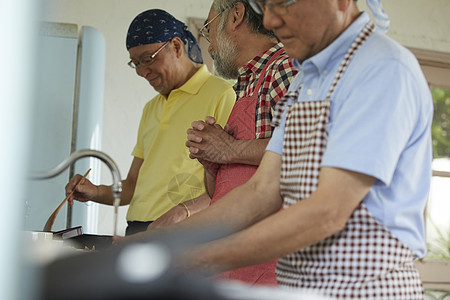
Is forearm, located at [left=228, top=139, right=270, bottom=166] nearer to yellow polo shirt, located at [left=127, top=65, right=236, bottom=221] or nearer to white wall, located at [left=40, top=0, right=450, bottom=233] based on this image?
yellow polo shirt, located at [left=127, top=65, right=236, bottom=221]

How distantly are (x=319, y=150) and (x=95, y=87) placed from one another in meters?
2.07

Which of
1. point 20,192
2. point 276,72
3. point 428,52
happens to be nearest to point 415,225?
point 276,72

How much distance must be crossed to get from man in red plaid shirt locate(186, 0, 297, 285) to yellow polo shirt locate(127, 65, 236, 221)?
9.5 inches

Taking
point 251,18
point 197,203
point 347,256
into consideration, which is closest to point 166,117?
point 197,203

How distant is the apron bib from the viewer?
1.41 m

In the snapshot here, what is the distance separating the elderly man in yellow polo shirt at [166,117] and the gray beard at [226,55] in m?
0.22

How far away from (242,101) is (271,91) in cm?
14

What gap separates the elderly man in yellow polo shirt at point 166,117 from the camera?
79.4 inches

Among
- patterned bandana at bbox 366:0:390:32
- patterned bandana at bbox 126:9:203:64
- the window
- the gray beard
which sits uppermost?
patterned bandana at bbox 366:0:390:32

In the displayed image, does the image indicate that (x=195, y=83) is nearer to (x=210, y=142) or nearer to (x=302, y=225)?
(x=210, y=142)

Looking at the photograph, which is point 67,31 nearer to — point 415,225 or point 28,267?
point 415,225

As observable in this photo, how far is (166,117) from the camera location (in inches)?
85.7

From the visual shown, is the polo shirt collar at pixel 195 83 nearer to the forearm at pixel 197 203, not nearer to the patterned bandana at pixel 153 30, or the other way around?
the patterned bandana at pixel 153 30

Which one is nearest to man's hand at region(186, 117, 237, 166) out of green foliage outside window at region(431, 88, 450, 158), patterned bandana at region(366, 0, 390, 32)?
patterned bandana at region(366, 0, 390, 32)
